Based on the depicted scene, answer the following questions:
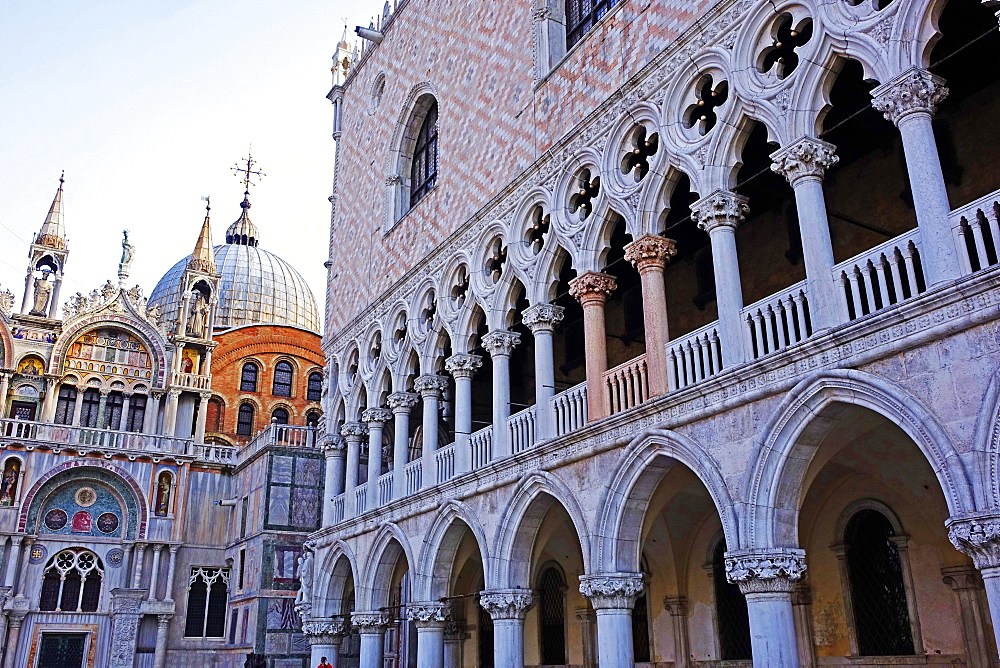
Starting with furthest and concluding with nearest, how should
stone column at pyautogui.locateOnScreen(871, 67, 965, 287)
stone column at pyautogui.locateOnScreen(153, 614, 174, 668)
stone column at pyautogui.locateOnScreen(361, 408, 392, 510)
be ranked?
1. stone column at pyautogui.locateOnScreen(153, 614, 174, 668)
2. stone column at pyautogui.locateOnScreen(361, 408, 392, 510)
3. stone column at pyautogui.locateOnScreen(871, 67, 965, 287)

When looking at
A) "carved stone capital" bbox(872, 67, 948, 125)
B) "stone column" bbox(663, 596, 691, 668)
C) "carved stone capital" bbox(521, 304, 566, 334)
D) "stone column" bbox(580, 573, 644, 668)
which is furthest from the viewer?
"stone column" bbox(663, 596, 691, 668)

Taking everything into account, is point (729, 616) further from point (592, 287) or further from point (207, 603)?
point (207, 603)

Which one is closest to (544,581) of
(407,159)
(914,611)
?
(914,611)

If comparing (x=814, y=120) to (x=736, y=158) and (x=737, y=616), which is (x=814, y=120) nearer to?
(x=736, y=158)

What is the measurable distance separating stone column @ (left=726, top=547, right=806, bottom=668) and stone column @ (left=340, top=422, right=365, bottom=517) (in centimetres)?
1004

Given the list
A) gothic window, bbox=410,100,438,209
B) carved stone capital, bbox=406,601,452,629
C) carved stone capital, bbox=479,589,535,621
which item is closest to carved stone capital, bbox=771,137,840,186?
carved stone capital, bbox=479,589,535,621

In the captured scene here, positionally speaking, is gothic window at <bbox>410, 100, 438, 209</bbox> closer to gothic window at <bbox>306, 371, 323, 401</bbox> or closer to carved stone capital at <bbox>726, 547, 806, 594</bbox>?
carved stone capital at <bbox>726, 547, 806, 594</bbox>

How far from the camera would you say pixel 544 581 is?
15883 millimetres

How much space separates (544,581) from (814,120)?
9.69 metres

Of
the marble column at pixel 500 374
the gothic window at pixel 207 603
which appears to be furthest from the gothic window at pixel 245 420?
the marble column at pixel 500 374

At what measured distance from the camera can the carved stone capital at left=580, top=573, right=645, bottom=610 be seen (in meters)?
10.1

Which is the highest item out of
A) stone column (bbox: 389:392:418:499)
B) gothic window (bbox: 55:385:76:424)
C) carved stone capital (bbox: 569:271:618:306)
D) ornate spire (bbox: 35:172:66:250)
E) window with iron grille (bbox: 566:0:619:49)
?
ornate spire (bbox: 35:172:66:250)

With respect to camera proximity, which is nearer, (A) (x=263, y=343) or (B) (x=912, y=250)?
(B) (x=912, y=250)

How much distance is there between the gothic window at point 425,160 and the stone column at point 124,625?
15.9 meters
